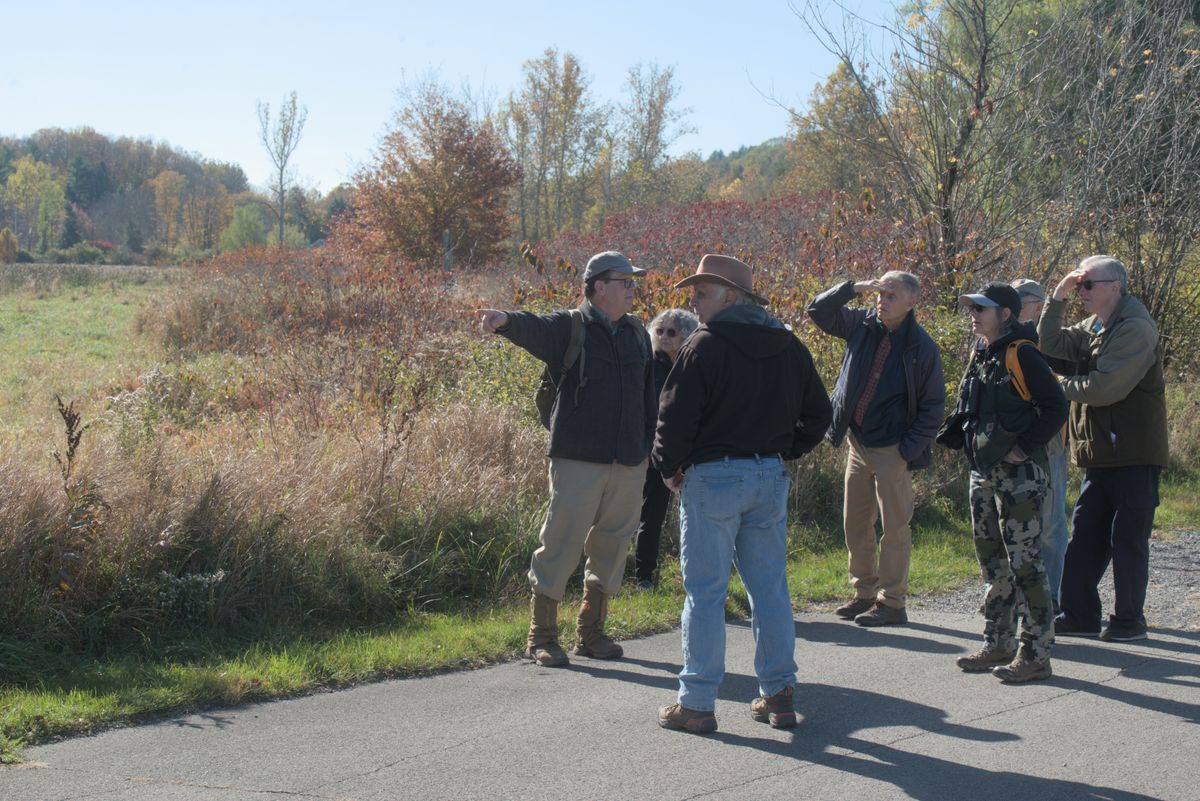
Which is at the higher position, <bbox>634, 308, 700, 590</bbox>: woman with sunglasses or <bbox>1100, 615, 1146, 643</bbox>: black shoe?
<bbox>634, 308, 700, 590</bbox>: woman with sunglasses

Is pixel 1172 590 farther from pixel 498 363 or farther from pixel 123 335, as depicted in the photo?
pixel 123 335

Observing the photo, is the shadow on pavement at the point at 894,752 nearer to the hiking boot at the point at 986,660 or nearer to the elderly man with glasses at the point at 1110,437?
the hiking boot at the point at 986,660

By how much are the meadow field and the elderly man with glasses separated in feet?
4.35

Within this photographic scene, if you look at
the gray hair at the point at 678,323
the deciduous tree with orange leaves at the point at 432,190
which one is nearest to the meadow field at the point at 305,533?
the gray hair at the point at 678,323

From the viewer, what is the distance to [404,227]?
30.2m

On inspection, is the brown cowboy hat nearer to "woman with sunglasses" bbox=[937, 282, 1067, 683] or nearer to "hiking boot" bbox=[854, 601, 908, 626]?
"woman with sunglasses" bbox=[937, 282, 1067, 683]

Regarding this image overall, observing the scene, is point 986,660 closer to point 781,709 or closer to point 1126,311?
point 781,709

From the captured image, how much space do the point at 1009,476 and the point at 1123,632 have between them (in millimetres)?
1652

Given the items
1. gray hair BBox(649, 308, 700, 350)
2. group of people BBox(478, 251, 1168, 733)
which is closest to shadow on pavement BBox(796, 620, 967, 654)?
group of people BBox(478, 251, 1168, 733)

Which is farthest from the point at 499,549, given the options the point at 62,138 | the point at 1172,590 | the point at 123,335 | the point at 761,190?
the point at 62,138

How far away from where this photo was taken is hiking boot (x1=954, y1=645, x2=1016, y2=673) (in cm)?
571

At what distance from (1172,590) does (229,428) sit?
7.38 metres

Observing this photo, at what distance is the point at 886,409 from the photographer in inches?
259

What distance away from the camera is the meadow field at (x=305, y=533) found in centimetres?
561
